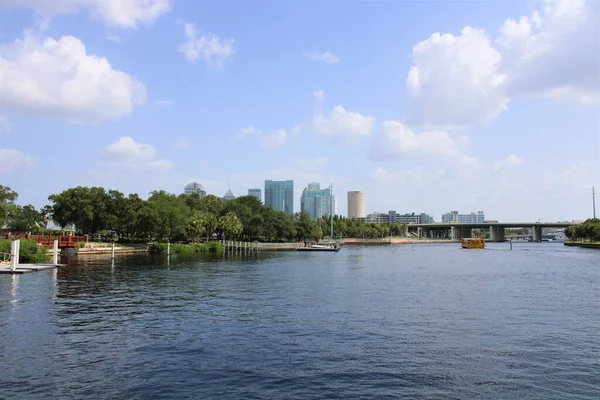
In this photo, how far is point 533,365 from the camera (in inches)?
776

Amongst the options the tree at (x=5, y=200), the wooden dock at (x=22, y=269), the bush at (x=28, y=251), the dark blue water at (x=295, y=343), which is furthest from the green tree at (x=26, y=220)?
the dark blue water at (x=295, y=343)

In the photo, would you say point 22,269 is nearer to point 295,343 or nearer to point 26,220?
point 295,343

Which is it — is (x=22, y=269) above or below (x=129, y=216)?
below

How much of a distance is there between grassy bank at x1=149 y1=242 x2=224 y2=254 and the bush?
3896cm

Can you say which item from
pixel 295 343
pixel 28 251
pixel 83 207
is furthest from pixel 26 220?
pixel 295 343

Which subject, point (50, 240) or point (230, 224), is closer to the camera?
point (50, 240)

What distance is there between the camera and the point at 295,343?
2291cm

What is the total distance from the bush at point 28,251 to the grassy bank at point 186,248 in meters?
39.0

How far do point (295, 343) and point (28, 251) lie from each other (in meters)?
61.3

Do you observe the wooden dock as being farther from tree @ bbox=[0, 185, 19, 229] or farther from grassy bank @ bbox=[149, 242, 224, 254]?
grassy bank @ bbox=[149, 242, 224, 254]

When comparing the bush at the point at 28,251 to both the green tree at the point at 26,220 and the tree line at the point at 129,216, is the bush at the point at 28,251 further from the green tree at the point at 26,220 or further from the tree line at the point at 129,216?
the green tree at the point at 26,220

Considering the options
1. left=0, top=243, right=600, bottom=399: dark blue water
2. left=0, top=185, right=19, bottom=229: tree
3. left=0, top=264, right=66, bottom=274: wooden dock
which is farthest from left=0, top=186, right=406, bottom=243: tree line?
left=0, top=243, right=600, bottom=399: dark blue water

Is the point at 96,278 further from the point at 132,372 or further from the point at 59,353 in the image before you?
the point at 132,372

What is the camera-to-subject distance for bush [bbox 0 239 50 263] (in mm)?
66438
